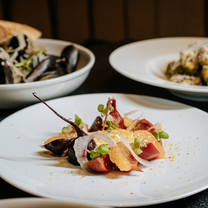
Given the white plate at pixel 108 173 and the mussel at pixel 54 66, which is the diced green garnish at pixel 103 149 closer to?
the white plate at pixel 108 173

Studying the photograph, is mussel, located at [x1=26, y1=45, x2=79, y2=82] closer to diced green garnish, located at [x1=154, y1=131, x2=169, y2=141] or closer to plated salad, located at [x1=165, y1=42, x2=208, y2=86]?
plated salad, located at [x1=165, y1=42, x2=208, y2=86]

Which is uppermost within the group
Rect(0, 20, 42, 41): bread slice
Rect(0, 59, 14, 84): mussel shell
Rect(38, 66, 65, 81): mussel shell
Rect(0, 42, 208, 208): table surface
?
Rect(0, 20, 42, 41): bread slice

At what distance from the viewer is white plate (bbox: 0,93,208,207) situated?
667 millimetres

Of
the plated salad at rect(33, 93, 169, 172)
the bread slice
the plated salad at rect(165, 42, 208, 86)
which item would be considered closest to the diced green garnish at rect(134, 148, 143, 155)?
the plated salad at rect(33, 93, 169, 172)

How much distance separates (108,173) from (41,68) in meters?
0.85

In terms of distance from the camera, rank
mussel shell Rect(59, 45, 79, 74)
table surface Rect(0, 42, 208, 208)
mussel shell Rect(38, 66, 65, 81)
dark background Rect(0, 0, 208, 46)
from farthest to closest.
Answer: dark background Rect(0, 0, 208, 46), mussel shell Rect(59, 45, 79, 74), mussel shell Rect(38, 66, 65, 81), table surface Rect(0, 42, 208, 208)

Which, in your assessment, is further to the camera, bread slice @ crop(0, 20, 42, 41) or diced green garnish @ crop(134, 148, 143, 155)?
bread slice @ crop(0, 20, 42, 41)

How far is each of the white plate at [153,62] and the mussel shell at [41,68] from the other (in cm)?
33

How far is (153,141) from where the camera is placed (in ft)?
2.89

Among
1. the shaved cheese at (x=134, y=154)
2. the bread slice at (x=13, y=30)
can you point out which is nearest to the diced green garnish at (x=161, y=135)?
the shaved cheese at (x=134, y=154)

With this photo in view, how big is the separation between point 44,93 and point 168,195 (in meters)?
0.80

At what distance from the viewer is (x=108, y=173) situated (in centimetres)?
80

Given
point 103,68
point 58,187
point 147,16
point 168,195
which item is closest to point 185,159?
point 168,195

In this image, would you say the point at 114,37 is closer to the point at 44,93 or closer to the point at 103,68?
the point at 103,68
